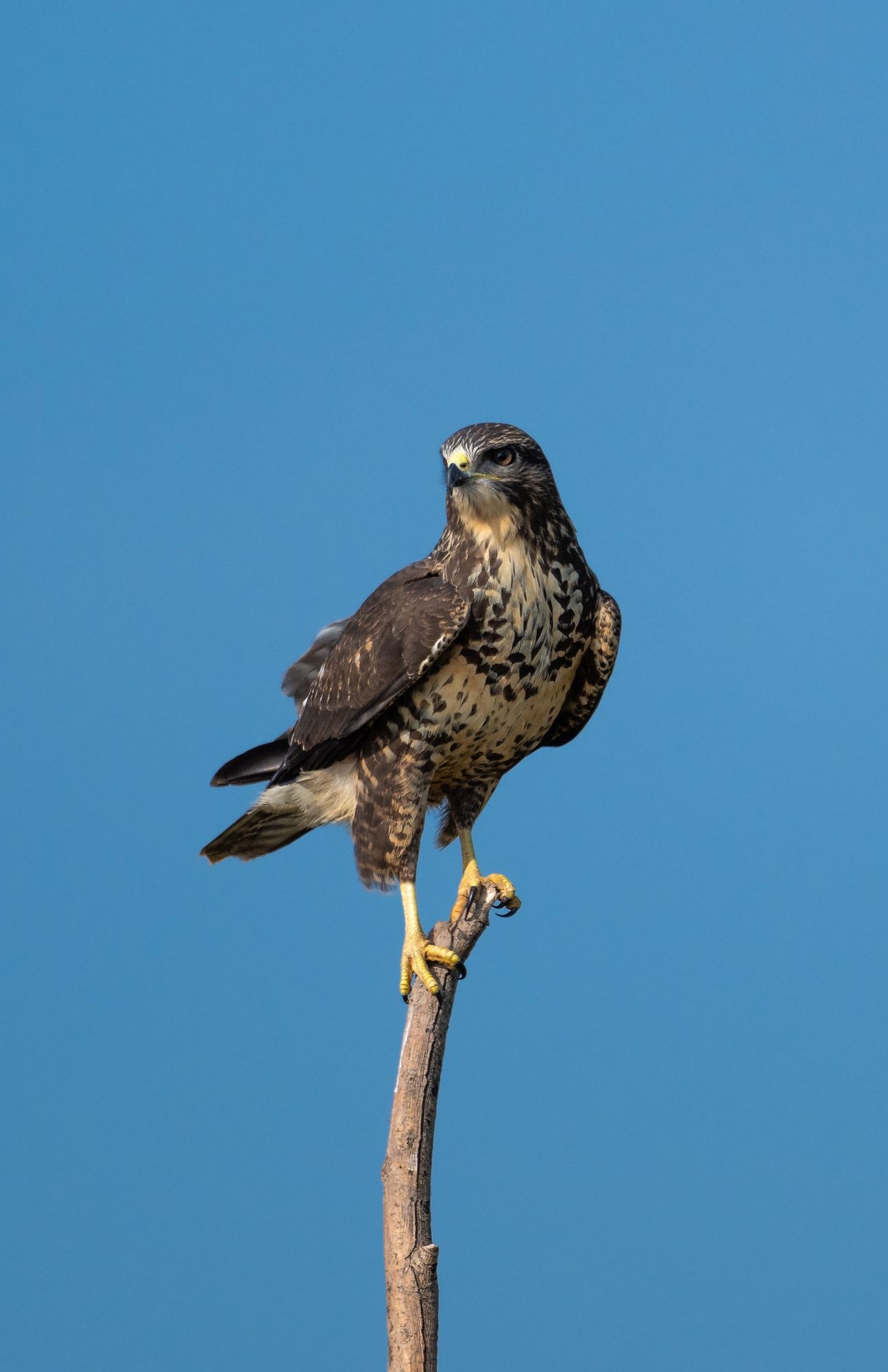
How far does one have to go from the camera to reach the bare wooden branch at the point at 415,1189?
17.8ft

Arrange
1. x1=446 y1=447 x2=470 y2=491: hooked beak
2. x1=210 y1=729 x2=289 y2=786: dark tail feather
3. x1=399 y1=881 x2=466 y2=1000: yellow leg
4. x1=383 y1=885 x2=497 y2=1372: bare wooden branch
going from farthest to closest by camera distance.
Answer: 1. x1=210 y1=729 x2=289 y2=786: dark tail feather
2. x1=399 y1=881 x2=466 y2=1000: yellow leg
3. x1=446 y1=447 x2=470 y2=491: hooked beak
4. x1=383 y1=885 x2=497 y2=1372: bare wooden branch

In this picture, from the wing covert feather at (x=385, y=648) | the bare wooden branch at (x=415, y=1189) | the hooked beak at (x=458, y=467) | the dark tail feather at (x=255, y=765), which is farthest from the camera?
the dark tail feather at (x=255, y=765)

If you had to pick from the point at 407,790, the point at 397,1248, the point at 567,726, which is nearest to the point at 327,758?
the point at 407,790

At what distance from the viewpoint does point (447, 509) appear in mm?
5922

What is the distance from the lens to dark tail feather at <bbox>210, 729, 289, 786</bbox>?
21.8ft

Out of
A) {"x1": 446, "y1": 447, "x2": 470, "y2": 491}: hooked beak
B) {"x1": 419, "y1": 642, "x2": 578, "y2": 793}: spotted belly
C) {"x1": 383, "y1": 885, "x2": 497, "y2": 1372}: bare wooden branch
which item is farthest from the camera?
{"x1": 419, "y1": 642, "x2": 578, "y2": 793}: spotted belly

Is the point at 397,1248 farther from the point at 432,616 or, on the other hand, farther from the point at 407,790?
the point at 432,616

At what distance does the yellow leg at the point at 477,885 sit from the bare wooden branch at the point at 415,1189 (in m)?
0.33

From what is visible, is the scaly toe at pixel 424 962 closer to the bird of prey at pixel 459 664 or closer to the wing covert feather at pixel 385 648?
the bird of prey at pixel 459 664

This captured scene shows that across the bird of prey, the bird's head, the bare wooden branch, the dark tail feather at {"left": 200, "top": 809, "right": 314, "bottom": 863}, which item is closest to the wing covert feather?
the bird of prey

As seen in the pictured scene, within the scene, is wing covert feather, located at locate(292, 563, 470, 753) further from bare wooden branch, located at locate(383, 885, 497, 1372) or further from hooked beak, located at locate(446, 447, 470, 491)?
bare wooden branch, located at locate(383, 885, 497, 1372)

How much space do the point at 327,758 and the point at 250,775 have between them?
2.24ft

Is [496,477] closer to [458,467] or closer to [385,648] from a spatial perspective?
[458,467]

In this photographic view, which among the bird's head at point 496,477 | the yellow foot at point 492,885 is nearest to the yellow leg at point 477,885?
the yellow foot at point 492,885
